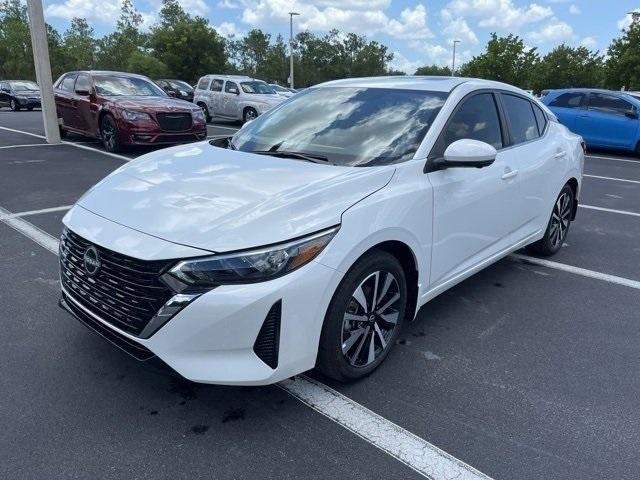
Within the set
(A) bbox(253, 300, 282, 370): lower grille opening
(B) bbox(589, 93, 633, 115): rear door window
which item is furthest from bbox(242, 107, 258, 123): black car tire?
(A) bbox(253, 300, 282, 370): lower grille opening

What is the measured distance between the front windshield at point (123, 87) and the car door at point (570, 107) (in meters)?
10.1

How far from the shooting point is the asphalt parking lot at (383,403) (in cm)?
235

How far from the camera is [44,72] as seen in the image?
12008mm

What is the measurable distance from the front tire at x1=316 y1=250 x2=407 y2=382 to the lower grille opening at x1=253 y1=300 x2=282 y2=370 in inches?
11.7

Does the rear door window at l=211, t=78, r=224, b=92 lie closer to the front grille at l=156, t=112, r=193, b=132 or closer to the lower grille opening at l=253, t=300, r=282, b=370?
the front grille at l=156, t=112, r=193, b=132

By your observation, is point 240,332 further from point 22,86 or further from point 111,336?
point 22,86

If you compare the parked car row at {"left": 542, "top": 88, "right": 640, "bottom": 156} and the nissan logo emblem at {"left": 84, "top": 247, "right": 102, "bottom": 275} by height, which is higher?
the parked car row at {"left": 542, "top": 88, "right": 640, "bottom": 156}

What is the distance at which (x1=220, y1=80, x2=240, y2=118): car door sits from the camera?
1688 cm

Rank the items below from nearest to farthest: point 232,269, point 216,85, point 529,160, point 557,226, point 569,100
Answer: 1. point 232,269
2. point 529,160
3. point 557,226
4. point 569,100
5. point 216,85

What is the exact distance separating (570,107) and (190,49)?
33983 mm

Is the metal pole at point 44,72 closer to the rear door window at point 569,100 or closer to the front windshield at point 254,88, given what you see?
the front windshield at point 254,88

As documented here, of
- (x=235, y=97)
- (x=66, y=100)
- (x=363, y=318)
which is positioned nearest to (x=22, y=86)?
(x=235, y=97)

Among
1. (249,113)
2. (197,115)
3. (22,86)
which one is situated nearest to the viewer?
(197,115)

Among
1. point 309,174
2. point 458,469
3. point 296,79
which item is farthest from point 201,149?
point 296,79
